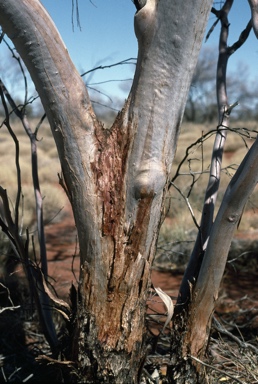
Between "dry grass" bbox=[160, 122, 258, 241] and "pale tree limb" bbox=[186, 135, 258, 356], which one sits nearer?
"pale tree limb" bbox=[186, 135, 258, 356]

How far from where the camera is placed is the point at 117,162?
3.16 meters

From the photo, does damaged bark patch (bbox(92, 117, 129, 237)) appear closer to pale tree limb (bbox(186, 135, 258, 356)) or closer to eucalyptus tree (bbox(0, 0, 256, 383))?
eucalyptus tree (bbox(0, 0, 256, 383))

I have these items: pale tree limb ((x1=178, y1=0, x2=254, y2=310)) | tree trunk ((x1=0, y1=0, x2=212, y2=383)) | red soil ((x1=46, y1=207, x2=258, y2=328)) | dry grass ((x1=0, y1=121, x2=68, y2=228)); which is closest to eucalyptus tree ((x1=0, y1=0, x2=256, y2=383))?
tree trunk ((x1=0, y1=0, x2=212, y2=383))

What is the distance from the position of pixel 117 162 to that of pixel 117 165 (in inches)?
0.7

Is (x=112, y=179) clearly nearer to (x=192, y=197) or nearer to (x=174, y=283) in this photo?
(x=174, y=283)

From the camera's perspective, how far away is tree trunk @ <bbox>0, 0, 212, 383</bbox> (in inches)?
117

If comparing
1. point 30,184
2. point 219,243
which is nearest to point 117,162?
point 219,243

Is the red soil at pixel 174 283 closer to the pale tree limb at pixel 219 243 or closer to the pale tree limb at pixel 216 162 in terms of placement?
the pale tree limb at pixel 216 162

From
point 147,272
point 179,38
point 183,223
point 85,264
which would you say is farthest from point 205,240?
point 183,223

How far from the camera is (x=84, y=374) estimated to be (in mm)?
3256

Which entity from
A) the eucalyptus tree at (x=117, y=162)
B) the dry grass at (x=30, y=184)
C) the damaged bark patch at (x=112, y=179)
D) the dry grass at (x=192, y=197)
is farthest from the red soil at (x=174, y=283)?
the damaged bark patch at (x=112, y=179)

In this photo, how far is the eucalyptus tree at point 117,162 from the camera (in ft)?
9.73

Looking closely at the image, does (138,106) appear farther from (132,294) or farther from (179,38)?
(132,294)

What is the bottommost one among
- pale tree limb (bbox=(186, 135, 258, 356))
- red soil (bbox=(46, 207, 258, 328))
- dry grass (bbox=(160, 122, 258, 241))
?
red soil (bbox=(46, 207, 258, 328))
